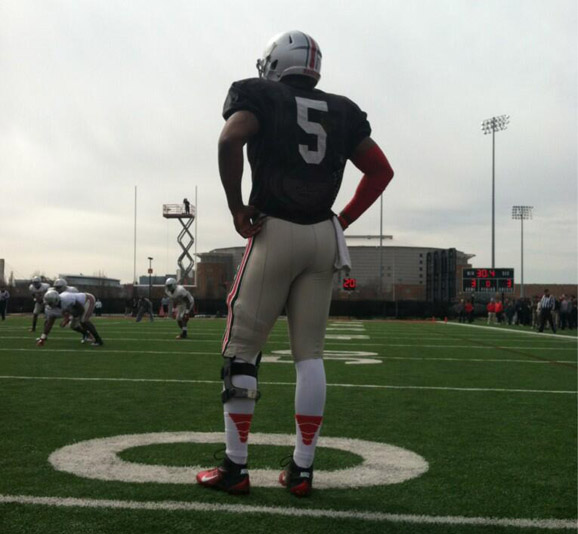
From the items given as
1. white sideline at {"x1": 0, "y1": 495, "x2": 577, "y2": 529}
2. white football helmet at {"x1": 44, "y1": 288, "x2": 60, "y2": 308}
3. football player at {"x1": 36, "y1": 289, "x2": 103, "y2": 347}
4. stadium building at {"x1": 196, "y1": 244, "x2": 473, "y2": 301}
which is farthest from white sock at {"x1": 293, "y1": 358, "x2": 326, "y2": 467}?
stadium building at {"x1": 196, "y1": 244, "x2": 473, "y2": 301}

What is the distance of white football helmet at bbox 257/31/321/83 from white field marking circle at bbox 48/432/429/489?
71.7 inches

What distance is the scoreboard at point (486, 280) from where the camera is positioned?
35250mm

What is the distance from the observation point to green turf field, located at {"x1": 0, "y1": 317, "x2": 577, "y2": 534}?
267 cm

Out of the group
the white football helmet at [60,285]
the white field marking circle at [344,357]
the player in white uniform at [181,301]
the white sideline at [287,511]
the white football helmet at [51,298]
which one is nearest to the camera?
the white sideline at [287,511]

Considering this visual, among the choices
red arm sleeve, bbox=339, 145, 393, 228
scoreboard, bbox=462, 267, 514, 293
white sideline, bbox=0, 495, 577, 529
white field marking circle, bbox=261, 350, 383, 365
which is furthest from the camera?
scoreboard, bbox=462, 267, 514, 293

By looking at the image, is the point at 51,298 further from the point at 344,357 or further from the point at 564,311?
the point at 564,311

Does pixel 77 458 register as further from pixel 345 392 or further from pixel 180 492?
pixel 345 392

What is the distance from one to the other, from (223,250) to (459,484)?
356 feet

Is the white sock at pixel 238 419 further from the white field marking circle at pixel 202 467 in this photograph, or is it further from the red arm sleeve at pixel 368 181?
the red arm sleeve at pixel 368 181

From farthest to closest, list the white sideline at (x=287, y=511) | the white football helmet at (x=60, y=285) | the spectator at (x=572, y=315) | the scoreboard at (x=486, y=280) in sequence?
the scoreboard at (x=486, y=280)
the spectator at (x=572, y=315)
the white football helmet at (x=60, y=285)
the white sideline at (x=287, y=511)

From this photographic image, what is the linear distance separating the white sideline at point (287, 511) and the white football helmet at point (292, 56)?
1842 millimetres

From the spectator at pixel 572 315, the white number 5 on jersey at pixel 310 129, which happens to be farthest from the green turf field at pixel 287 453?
the spectator at pixel 572 315

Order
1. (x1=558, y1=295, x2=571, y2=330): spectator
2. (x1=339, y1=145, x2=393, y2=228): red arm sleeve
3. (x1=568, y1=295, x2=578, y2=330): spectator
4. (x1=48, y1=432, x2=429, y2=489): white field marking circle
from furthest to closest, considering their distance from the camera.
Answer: (x1=568, y1=295, x2=578, y2=330): spectator, (x1=558, y1=295, x2=571, y2=330): spectator, (x1=339, y1=145, x2=393, y2=228): red arm sleeve, (x1=48, y1=432, x2=429, y2=489): white field marking circle

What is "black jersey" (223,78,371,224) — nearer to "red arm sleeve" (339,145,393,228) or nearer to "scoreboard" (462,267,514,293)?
"red arm sleeve" (339,145,393,228)
